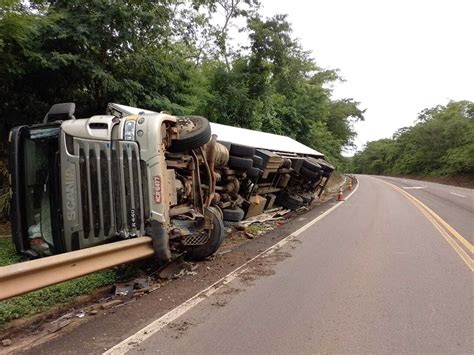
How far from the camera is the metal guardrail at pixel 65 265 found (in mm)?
3605

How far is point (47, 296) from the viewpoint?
195 inches

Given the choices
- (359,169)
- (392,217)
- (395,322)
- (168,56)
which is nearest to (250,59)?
(168,56)


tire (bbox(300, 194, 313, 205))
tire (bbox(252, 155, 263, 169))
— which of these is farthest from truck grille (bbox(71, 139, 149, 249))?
tire (bbox(300, 194, 313, 205))

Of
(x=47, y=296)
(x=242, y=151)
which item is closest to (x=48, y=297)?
(x=47, y=296)

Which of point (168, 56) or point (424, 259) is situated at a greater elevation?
point (168, 56)

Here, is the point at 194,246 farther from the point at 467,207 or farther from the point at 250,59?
the point at 250,59

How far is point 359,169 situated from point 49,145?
129722mm

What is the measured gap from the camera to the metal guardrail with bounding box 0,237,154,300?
142 inches

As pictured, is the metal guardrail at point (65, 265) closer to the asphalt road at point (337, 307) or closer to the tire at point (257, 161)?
the asphalt road at point (337, 307)

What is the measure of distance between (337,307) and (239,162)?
4.67 meters

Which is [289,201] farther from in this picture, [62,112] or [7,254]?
[62,112]

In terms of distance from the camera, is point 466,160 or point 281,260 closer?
point 281,260

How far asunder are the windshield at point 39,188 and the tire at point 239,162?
3.99 meters

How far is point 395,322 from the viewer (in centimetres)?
423
